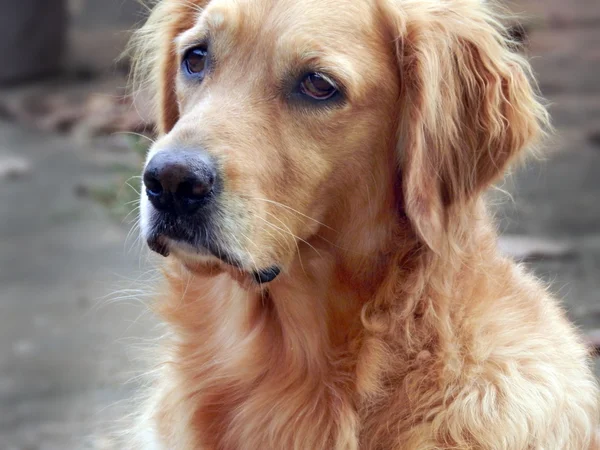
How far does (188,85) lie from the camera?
3621mm

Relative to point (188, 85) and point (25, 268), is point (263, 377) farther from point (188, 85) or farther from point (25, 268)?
point (25, 268)

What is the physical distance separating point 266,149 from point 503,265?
1.00 meters

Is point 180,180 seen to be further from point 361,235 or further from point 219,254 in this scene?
point 361,235

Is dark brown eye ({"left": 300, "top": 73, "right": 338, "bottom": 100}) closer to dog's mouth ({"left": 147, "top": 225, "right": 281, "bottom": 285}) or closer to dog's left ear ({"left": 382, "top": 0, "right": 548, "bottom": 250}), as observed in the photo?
dog's left ear ({"left": 382, "top": 0, "right": 548, "bottom": 250})

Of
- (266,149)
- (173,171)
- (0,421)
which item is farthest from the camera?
(0,421)

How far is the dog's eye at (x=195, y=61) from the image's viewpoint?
357 cm

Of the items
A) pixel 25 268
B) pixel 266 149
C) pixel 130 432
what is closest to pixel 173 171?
pixel 266 149

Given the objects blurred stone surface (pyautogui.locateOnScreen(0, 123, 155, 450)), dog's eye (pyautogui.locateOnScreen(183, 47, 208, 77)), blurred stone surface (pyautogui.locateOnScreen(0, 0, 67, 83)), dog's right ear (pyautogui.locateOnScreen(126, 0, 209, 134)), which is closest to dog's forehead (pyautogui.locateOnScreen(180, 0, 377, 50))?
dog's eye (pyautogui.locateOnScreen(183, 47, 208, 77))

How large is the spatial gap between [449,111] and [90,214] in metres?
5.85

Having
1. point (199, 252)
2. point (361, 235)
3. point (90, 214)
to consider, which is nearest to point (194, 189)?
point (199, 252)

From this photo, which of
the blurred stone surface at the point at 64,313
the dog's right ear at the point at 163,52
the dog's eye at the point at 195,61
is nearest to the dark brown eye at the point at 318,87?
the dog's eye at the point at 195,61

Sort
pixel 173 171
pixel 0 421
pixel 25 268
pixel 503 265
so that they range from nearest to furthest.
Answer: pixel 173 171, pixel 503 265, pixel 0 421, pixel 25 268

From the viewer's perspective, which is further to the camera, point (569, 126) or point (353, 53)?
point (569, 126)

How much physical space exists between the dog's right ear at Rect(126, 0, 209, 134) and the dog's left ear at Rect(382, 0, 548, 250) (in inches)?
36.6
